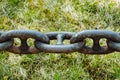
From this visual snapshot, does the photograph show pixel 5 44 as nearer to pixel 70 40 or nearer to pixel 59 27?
pixel 70 40

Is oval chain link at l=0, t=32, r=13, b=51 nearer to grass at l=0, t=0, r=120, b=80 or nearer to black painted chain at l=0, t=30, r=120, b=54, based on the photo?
black painted chain at l=0, t=30, r=120, b=54

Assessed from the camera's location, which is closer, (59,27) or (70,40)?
(70,40)

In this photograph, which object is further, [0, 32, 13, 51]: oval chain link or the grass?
the grass

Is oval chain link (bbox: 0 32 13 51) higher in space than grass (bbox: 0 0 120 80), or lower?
higher

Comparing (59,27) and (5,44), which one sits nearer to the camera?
(5,44)

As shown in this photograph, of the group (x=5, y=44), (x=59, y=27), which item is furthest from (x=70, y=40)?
(x=59, y=27)

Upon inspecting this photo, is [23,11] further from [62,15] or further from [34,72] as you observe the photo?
[34,72]

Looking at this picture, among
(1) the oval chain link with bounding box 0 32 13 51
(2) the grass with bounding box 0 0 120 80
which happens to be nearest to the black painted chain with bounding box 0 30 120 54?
(1) the oval chain link with bounding box 0 32 13 51

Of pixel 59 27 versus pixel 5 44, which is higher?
pixel 5 44

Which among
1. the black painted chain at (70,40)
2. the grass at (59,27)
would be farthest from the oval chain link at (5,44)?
the grass at (59,27)
